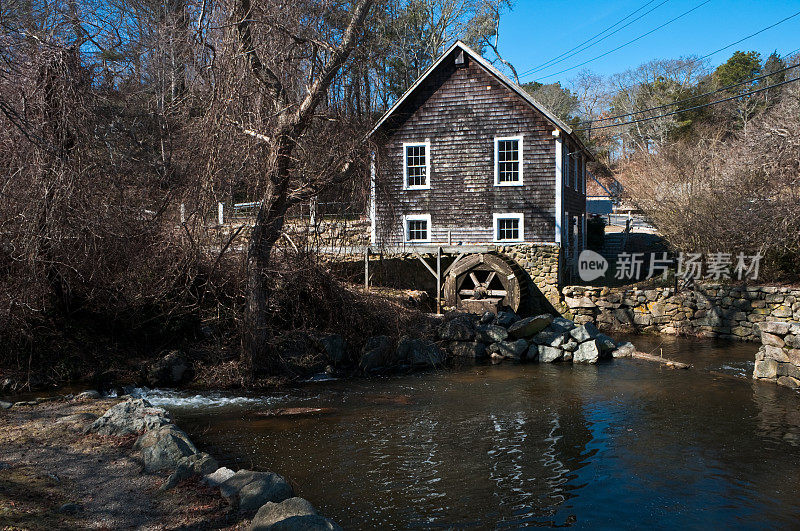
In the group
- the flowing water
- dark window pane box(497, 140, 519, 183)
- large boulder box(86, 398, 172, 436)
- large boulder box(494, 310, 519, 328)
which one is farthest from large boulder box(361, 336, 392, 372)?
dark window pane box(497, 140, 519, 183)

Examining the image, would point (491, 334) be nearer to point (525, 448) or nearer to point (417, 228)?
point (525, 448)

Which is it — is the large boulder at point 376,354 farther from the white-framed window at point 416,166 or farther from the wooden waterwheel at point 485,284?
the white-framed window at point 416,166

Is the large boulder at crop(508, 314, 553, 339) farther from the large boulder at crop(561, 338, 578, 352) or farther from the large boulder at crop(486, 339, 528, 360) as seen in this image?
the large boulder at crop(561, 338, 578, 352)

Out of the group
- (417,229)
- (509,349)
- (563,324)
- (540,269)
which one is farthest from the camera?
(417,229)

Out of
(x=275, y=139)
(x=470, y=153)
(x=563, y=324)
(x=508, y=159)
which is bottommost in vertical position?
(x=563, y=324)

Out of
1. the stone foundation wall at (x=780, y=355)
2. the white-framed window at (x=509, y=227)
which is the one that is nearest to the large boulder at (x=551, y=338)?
the stone foundation wall at (x=780, y=355)


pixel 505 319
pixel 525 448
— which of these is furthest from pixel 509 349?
pixel 525 448

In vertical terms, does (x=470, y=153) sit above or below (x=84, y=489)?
above

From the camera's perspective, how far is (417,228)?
21375 mm

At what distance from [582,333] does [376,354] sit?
5.07 metres

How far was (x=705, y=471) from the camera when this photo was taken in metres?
7.02

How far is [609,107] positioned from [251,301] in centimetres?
4755

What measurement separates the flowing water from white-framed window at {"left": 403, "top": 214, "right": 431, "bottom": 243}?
952 centimetres

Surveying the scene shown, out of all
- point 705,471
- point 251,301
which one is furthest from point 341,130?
point 705,471
